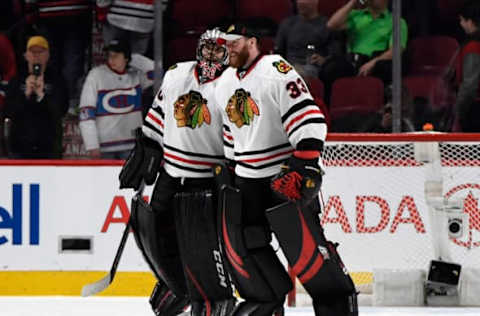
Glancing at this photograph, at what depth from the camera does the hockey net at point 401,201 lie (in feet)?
19.6

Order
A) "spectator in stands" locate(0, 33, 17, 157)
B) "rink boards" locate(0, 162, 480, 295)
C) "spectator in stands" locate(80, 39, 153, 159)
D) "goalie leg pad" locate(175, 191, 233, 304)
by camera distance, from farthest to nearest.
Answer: "spectator in stands" locate(0, 33, 17, 157) < "spectator in stands" locate(80, 39, 153, 159) < "rink boards" locate(0, 162, 480, 295) < "goalie leg pad" locate(175, 191, 233, 304)

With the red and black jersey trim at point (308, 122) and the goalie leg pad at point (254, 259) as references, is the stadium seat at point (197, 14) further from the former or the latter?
the red and black jersey trim at point (308, 122)

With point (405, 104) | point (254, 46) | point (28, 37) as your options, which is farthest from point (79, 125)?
point (254, 46)

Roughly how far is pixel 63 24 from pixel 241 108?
9.46ft

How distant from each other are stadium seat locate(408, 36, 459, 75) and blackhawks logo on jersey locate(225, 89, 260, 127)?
258 cm

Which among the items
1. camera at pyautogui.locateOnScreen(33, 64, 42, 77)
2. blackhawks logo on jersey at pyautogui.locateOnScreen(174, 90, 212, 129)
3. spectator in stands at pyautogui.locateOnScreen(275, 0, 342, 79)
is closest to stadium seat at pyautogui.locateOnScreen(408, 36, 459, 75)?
spectator in stands at pyautogui.locateOnScreen(275, 0, 342, 79)

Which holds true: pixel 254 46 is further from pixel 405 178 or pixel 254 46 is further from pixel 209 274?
pixel 405 178

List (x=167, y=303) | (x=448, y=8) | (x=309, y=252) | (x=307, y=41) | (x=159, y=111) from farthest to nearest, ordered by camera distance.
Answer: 1. (x=307, y=41)
2. (x=448, y=8)
3. (x=167, y=303)
4. (x=159, y=111)
5. (x=309, y=252)

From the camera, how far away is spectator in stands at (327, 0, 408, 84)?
6.79 metres

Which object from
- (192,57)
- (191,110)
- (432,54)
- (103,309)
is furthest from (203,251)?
(432,54)

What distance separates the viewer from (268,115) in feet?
14.1

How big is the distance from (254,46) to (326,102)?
2.31 m

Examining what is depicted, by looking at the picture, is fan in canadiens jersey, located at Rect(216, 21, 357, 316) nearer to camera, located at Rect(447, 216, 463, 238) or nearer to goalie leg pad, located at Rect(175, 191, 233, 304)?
goalie leg pad, located at Rect(175, 191, 233, 304)

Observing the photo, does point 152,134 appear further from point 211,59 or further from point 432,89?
point 432,89
